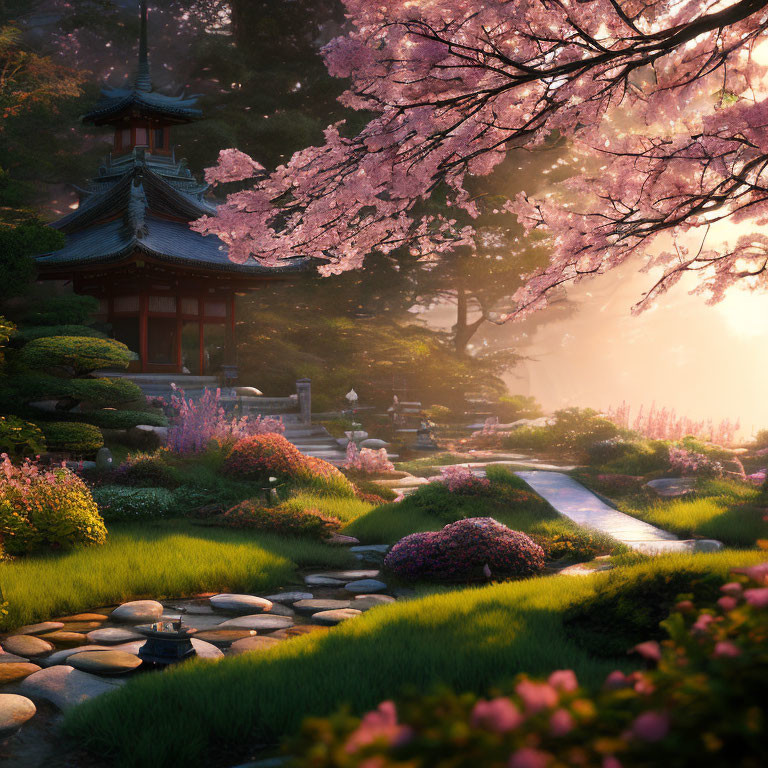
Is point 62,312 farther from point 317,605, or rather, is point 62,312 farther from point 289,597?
point 317,605

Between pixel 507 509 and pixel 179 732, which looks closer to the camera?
pixel 179 732

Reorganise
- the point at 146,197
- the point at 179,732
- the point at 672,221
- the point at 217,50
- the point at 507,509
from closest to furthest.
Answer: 1. the point at 179,732
2. the point at 672,221
3. the point at 507,509
4. the point at 146,197
5. the point at 217,50

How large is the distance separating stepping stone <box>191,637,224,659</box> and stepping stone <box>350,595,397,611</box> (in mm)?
1372

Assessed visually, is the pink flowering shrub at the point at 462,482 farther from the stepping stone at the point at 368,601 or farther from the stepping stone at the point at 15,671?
the stepping stone at the point at 15,671

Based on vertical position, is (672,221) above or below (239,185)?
below

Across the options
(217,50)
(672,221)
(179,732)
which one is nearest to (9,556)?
(179,732)

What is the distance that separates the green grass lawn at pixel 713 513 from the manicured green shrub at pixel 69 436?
8.51m

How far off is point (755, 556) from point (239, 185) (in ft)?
83.2

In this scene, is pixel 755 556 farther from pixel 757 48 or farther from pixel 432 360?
pixel 432 360

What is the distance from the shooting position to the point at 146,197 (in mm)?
21766

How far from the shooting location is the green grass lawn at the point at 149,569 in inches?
233

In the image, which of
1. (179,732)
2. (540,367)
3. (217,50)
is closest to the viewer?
(179,732)

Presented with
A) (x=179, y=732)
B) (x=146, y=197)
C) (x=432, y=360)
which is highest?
(x=146, y=197)

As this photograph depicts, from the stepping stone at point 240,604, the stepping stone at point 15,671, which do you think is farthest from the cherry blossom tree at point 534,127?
the stepping stone at point 15,671
